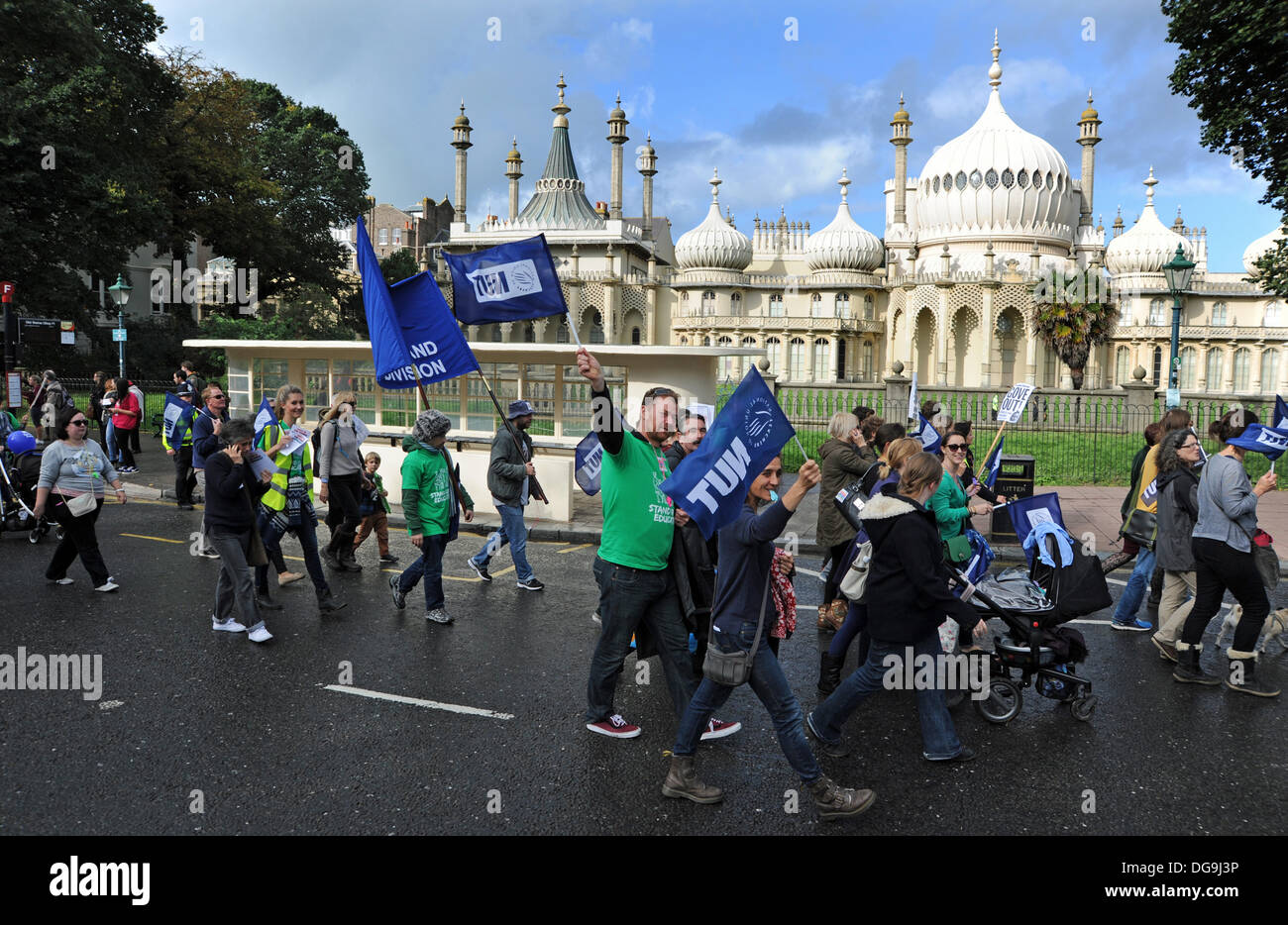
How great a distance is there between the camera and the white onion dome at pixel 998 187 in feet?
184

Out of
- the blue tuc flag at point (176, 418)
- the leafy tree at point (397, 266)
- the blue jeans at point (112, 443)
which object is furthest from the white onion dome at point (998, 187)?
the blue tuc flag at point (176, 418)

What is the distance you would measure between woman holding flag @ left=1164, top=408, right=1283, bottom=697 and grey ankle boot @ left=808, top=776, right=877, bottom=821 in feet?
11.4

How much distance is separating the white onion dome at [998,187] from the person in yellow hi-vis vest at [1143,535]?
5174cm

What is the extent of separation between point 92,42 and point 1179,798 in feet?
106

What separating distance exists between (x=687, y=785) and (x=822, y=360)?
5435 cm

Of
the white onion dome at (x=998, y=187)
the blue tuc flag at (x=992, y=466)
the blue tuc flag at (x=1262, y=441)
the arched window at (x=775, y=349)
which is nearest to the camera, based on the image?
the blue tuc flag at (x=1262, y=441)

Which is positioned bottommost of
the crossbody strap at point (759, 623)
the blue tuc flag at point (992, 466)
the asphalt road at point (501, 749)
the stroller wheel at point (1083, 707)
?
the asphalt road at point (501, 749)

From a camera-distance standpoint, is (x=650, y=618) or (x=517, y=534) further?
(x=517, y=534)

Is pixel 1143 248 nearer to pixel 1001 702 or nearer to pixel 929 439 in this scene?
pixel 929 439

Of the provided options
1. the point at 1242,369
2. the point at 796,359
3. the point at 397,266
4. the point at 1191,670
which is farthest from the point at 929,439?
the point at 1242,369

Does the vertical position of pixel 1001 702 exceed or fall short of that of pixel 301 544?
it falls short

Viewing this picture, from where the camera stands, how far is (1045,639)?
20.2ft

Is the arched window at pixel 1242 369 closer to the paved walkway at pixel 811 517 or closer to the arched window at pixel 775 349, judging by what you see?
the arched window at pixel 775 349
